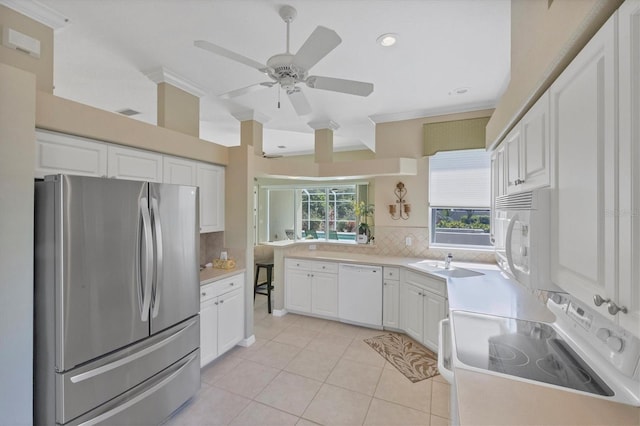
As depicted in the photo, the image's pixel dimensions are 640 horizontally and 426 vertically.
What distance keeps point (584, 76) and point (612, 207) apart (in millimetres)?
465

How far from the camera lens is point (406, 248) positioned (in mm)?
3951

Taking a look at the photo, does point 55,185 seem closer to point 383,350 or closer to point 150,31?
point 150,31

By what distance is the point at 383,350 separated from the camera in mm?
3119

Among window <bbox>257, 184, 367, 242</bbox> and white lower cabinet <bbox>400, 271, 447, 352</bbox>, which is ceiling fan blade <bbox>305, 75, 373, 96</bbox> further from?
window <bbox>257, 184, 367, 242</bbox>

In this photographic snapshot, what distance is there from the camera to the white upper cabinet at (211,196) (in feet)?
9.98

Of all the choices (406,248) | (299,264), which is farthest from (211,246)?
(406,248)

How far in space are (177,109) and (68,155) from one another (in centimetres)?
123

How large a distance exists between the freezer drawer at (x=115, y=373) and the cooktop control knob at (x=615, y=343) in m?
2.56

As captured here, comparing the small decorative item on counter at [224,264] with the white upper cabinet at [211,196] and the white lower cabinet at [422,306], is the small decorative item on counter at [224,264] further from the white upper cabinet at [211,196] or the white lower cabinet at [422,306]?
the white lower cabinet at [422,306]

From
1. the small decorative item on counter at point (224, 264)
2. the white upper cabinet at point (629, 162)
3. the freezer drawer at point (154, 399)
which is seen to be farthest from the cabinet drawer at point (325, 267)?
the white upper cabinet at point (629, 162)

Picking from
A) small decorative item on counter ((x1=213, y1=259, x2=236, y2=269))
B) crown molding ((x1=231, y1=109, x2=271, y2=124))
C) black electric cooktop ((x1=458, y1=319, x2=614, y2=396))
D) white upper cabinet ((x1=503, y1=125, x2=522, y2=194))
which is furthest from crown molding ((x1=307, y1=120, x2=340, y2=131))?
black electric cooktop ((x1=458, y1=319, x2=614, y2=396))

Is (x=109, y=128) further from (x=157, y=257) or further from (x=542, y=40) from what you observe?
(x=542, y=40)

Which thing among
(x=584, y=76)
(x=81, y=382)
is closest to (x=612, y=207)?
(x=584, y=76)

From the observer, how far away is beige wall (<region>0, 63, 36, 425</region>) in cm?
141
